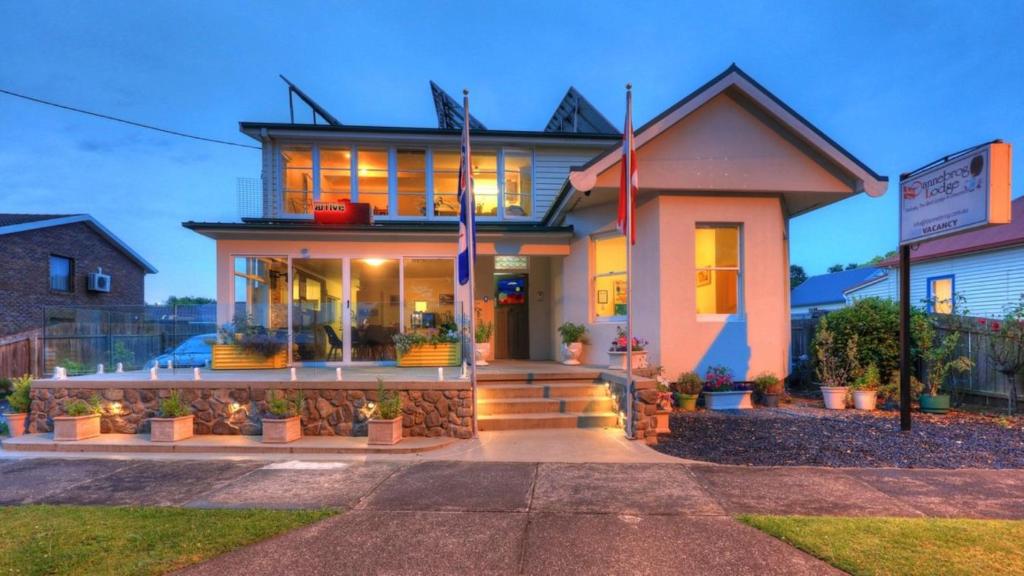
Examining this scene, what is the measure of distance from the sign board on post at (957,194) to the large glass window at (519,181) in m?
8.46

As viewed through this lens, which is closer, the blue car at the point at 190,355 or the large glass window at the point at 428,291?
the large glass window at the point at 428,291

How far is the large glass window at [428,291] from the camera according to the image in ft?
33.4

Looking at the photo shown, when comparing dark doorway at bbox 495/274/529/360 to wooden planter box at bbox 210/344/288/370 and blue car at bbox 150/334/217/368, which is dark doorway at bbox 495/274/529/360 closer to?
wooden planter box at bbox 210/344/288/370

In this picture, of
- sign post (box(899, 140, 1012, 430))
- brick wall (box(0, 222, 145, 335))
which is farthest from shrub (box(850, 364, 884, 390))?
brick wall (box(0, 222, 145, 335))

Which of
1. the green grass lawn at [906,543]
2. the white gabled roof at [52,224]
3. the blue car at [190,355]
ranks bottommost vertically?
the green grass lawn at [906,543]

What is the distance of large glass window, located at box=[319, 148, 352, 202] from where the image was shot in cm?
1307

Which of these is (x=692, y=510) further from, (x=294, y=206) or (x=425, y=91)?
(x=425, y=91)

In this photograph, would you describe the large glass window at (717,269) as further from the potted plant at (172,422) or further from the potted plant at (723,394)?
the potted plant at (172,422)

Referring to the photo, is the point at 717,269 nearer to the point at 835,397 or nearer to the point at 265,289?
the point at 835,397

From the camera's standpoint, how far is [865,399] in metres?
8.55

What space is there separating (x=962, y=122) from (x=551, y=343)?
13729 centimetres

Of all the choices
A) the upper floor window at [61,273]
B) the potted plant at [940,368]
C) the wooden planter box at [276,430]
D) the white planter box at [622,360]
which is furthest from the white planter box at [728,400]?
the upper floor window at [61,273]

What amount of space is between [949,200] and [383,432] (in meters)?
8.53

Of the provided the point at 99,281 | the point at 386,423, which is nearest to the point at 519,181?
the point at 386,423
